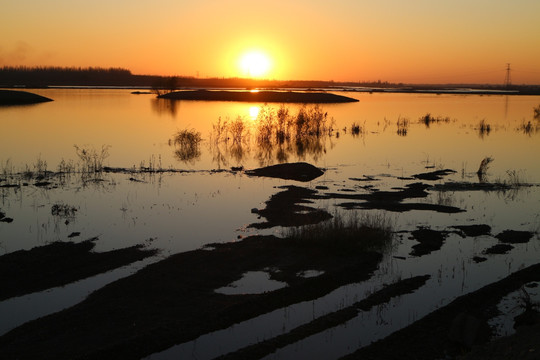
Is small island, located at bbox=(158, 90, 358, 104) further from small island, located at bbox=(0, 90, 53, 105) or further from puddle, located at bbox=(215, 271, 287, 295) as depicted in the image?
puddle, located at bbox=(215, 271, 287, 295)

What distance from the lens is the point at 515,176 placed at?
68.3 ft

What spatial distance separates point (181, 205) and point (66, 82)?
151m

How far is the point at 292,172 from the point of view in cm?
2069

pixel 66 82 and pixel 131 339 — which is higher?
pixel 66 82

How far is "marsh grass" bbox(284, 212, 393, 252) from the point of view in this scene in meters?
11.5

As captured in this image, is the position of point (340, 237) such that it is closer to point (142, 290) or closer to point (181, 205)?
point (142, 290)

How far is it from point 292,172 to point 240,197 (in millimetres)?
4215

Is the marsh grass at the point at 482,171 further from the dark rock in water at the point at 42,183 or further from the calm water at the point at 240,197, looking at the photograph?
the dark rock in water at the point at 42,183

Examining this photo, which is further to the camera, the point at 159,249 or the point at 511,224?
the point at 511,224

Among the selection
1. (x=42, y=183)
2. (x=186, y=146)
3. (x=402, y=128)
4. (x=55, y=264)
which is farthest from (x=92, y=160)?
(x=402, y=128)

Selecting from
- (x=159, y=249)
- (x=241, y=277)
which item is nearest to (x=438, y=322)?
(x=241, y=277)

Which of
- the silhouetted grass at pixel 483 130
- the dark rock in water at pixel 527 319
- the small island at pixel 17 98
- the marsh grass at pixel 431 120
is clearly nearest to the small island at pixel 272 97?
the small island at pixel 17 98

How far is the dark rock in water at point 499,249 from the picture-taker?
11.4 meters

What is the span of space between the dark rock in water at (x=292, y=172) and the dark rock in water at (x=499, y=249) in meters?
9.13
